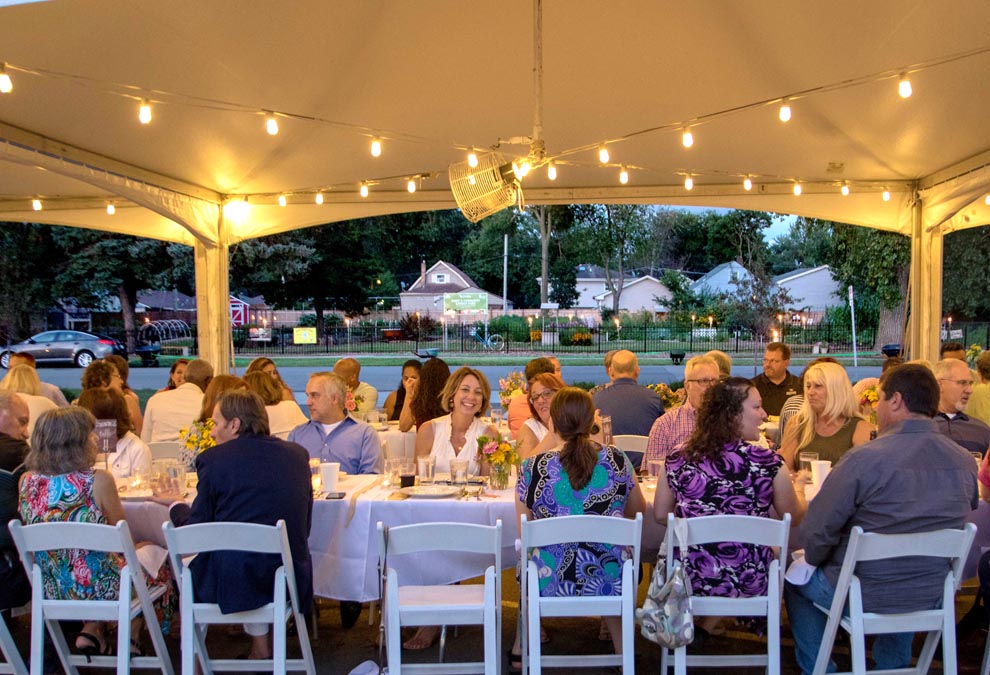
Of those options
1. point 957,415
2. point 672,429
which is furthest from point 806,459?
point 957,415

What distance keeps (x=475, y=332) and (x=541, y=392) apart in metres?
18.1

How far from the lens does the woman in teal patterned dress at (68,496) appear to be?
3.23 m

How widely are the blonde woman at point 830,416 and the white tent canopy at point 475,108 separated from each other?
7.19ft

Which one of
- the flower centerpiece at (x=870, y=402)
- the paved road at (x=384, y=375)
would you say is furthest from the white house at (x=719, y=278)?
the flower centerpiece at (x=870, y=402)

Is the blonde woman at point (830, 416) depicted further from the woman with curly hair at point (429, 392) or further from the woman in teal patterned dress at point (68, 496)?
the woman in teal patterned dress at point (68, 496)

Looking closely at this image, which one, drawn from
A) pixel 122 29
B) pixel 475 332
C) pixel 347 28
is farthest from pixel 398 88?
pixel 475 332

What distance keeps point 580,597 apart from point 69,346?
20.4m

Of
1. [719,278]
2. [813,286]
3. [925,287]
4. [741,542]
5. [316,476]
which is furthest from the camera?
[719,278]

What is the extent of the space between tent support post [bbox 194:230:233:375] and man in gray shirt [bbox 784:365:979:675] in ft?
25.1

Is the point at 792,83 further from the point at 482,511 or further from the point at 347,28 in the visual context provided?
the point at 482,511

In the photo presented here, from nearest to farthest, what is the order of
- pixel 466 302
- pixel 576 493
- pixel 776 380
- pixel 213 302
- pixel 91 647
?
1. pixel 576 493
2. pixel 91 647
3. pixel 776 380
4. pixel 213 302
5. pixel 466 302

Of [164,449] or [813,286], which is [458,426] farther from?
[813,286]

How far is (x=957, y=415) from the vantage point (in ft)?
15.0

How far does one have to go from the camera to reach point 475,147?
747 cm
